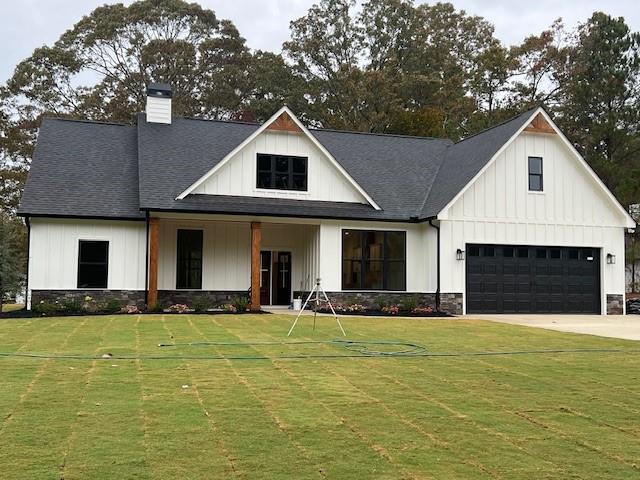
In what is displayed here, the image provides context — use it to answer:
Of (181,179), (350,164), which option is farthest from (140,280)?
(350,164)

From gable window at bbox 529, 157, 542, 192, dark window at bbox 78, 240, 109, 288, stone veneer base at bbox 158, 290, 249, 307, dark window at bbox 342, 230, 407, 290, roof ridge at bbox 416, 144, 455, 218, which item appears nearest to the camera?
dark window at bbox 78, 240, 109, 288

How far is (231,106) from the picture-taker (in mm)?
43469

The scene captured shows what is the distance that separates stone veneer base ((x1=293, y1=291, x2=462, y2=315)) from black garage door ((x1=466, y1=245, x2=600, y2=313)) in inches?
19.4

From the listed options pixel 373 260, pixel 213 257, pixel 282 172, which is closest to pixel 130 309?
pixel 213 257

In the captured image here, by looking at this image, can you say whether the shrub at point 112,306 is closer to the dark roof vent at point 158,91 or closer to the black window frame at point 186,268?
the black window frame at point 186,268

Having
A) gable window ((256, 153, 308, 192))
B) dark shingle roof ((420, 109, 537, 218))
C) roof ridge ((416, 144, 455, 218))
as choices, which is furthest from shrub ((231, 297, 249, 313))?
roof ridge ((416, 144, 455, 218))

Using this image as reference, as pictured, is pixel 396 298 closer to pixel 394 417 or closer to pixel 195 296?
pixel 195 296

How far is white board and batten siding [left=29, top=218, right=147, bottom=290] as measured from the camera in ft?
64.4

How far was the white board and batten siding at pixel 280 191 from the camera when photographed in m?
20.8

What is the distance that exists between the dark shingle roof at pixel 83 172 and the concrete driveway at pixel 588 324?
1091 centimetres

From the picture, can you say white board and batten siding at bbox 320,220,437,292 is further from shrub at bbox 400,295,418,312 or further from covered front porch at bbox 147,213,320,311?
shrub at bbox 400,295,418,312

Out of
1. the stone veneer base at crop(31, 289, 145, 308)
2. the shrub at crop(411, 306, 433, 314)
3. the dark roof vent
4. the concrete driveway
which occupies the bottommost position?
the concrete driveway

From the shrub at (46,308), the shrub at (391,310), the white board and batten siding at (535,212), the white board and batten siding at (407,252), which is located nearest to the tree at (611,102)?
the white board and batten siding at (535,212)

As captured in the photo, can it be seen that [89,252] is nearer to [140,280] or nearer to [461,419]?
[140,280]
